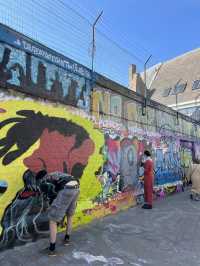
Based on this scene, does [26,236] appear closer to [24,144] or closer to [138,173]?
[24,144]

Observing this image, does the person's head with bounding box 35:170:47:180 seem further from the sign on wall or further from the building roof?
the building roof

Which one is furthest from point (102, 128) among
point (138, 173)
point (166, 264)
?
point (166, 264)

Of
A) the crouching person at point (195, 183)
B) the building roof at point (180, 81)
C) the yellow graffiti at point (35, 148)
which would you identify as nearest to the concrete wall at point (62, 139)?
the yellow graffiti at point (35, 148)

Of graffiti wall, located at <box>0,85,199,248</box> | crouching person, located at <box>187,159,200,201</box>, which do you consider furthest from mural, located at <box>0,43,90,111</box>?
crouching person, located at <box>187,159,200,201</box>

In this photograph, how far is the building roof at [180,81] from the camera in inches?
1056

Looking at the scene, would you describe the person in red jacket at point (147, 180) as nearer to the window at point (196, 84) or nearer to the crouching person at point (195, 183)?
the crouching person at point (195, 183)

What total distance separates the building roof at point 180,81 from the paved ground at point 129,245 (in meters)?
19.7

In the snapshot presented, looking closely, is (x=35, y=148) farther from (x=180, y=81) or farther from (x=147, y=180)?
(x=180, y=81)

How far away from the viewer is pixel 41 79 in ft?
18.6

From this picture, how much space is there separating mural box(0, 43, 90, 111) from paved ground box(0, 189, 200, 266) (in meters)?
2.62

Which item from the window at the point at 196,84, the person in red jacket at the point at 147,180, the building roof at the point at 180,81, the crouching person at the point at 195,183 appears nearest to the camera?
the person in red jacket at the point at 147,180

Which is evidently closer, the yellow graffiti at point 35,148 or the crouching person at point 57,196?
the crouching person at point 57,196

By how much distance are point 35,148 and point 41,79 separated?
1.28 metres

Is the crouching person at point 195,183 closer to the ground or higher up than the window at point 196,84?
closer to the ground
